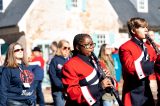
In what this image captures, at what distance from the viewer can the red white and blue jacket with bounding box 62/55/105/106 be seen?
5750 millimetres

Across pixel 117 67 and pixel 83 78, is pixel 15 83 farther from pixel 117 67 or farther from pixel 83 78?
pixel 117 67

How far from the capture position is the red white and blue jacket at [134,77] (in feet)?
20.3

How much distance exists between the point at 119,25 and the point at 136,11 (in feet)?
12.8

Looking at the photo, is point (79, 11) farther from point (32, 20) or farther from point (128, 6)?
point (128, 6)

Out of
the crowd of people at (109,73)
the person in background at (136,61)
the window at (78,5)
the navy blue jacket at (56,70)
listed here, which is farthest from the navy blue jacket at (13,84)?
the window at (78,5)

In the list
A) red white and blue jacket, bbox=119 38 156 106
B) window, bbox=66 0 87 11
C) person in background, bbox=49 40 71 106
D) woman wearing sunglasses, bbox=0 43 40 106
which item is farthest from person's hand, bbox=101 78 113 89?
window, bbox=66 0 87 11

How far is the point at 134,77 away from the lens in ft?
20.4

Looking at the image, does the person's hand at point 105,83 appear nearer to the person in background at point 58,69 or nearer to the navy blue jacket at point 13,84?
the navy blue jacket at point 13,84

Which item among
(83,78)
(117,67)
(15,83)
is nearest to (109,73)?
(83,78)

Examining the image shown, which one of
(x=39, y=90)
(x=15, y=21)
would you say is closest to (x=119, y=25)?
(x=15, y=21)

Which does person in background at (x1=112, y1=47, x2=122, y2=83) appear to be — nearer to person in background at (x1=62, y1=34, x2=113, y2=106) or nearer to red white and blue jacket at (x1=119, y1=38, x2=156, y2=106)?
red white and blue jacket at (x1=119, y1=38, x2=156, y2=106)

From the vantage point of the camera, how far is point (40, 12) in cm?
2594

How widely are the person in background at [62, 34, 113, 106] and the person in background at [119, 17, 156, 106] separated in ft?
1.46

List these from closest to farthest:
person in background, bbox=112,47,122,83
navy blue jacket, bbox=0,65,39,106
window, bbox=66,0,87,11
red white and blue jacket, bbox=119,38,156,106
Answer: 1. red white and blue jacket, bbox=119,38,156,106
2. navy blue jacket, bbox=0,65,39,106
3. person in background, bbox=112,47,122,83
4. window, bbox=66,0,87,11
